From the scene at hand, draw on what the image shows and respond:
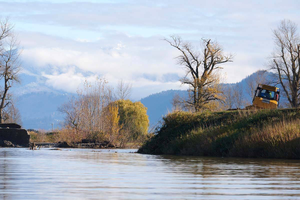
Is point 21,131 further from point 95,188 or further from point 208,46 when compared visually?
point 95,188

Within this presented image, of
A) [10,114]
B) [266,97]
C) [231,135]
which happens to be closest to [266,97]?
[266,97]

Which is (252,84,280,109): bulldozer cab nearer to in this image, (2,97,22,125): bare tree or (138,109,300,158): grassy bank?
(138,109,300,158): grassy bank

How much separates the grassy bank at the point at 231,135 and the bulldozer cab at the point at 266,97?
14786mm

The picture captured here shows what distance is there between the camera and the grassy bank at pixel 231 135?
22031 millimetres

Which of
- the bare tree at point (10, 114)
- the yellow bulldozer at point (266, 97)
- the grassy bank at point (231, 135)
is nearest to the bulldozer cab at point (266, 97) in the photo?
the yellow bulldozer at point (266, 97)

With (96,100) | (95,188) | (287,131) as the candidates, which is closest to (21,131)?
(96,100)

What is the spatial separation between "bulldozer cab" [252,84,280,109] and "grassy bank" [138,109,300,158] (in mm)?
14786

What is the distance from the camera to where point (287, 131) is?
2203 centimetres

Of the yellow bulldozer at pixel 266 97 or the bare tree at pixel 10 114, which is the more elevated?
the bare tree at pixel 10 114

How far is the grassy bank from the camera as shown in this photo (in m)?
22.0

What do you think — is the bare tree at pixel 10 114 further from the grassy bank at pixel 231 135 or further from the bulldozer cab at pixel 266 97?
the grassy bank at pixel 231 135

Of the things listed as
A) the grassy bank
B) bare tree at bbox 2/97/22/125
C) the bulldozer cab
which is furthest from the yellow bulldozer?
bare tree at bbox 2/97/22/125

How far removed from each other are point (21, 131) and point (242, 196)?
39725mm

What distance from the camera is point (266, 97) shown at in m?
45.3
